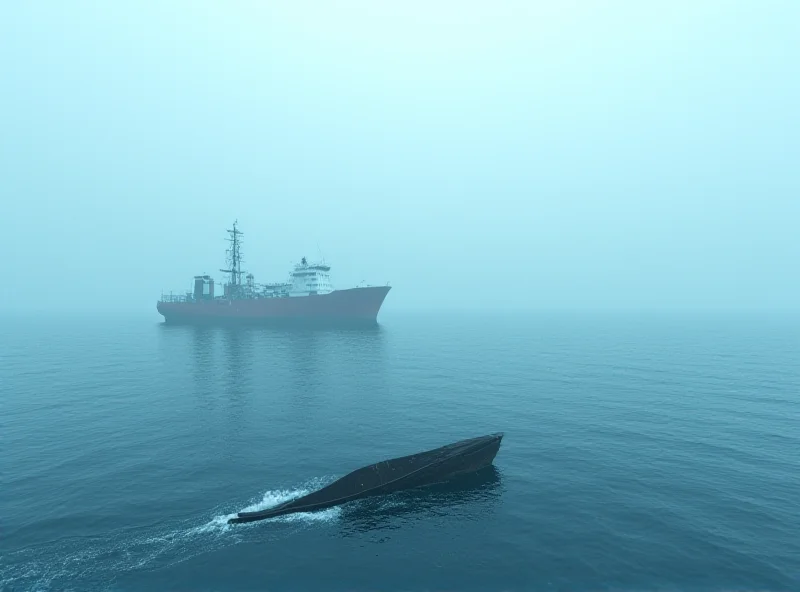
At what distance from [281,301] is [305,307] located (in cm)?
833

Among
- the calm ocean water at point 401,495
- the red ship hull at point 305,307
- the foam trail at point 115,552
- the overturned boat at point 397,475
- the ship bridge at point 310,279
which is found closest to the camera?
the foam trail at point 115,552

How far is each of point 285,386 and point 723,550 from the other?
4486 centimetres

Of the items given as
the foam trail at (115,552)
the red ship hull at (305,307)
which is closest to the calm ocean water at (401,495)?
the foam trail at (115,552)

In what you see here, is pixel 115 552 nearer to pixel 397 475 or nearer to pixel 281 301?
pixel 397 475

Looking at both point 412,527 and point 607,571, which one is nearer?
point 607,571

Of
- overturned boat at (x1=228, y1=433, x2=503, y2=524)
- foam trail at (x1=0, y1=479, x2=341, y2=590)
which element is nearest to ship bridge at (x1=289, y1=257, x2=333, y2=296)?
overturned boat at (x1=228, y1=433, x2=503, y2=524)

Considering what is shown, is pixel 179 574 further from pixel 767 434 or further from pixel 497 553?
pixel 767 434

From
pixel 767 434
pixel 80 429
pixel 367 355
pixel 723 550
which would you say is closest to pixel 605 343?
pixel 367 355

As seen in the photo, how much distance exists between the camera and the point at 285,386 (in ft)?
172

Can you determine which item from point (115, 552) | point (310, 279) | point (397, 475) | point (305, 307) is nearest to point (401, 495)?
point (397, 475)

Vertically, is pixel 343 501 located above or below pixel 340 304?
below

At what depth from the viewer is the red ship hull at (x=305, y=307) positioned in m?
127

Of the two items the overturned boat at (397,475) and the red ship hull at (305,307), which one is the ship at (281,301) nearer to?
the red ship hull at (305,307)

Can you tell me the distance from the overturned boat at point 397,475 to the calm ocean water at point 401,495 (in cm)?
83
